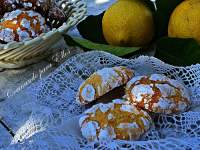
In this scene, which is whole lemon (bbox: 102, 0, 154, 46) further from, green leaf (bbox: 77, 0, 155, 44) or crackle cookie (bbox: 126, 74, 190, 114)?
crackle cookie (bbox: 126, 74, 190, 114)

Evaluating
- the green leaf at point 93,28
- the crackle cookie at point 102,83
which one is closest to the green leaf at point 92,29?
the green leaf at point 93,28

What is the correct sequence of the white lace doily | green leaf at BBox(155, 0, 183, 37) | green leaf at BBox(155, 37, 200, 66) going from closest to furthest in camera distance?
the white lace doily < green leaf at BBox(155, 37, 200, 66) < green leaf at BBox(155, 0, 183, 37)

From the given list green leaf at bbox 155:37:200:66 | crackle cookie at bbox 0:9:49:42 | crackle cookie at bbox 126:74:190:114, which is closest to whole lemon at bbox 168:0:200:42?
Result: green leaf at bbox 155:37:200:66

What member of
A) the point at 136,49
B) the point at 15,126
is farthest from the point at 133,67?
the point at 15,126

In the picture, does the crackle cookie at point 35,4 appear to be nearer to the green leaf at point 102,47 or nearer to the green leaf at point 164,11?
the green leaf at point 102,47

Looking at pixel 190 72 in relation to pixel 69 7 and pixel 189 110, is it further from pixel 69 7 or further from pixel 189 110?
pixel 69 7

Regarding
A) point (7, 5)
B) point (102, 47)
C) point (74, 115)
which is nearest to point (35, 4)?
point (7, 5)
